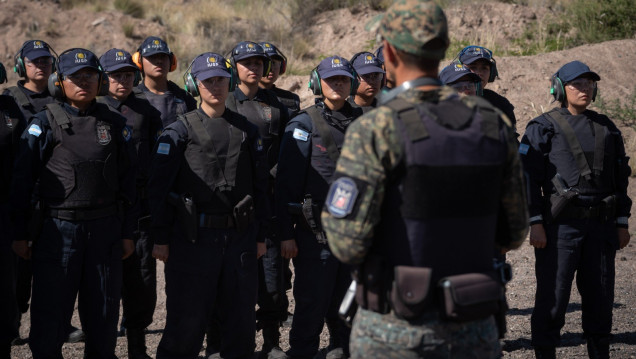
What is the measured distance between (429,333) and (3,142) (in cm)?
428

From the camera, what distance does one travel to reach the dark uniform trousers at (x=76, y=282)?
5.05 meters

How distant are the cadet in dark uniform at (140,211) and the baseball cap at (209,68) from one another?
35.7 inches

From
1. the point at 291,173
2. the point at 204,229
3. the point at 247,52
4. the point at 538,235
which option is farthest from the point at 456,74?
the point at 204,229

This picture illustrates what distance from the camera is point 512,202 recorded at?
11.4 ft

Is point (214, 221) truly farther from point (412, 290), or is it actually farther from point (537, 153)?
point (537, 153)

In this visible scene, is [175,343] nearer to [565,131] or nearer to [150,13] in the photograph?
[565,131]

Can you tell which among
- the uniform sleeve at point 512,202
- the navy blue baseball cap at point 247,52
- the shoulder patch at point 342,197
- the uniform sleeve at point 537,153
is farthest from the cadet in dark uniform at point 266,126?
the shoulder patch at point 342,197

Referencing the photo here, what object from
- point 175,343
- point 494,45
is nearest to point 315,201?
point 175,343

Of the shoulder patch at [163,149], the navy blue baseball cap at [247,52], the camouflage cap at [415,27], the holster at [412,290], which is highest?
the navy blue baseball cap at [247,52]

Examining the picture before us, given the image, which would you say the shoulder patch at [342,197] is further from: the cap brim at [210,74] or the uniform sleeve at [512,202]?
the cap brim at [210,74]

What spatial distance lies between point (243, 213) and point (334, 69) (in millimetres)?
1527

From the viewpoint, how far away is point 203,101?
5.51 meters

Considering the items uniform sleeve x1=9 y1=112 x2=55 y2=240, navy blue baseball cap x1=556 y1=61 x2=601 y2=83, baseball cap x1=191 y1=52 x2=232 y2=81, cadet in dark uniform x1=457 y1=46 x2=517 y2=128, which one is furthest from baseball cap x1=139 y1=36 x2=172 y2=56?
navy blue baseball cap x1=556 y1=61 x2=601 y2=83

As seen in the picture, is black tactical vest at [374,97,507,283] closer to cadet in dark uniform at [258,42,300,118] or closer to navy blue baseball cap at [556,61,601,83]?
navy blue baseball cap at [556,61,601,83]
